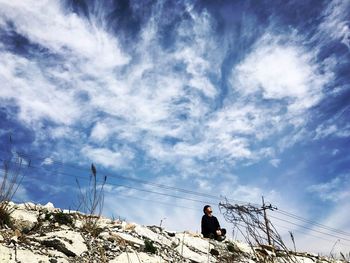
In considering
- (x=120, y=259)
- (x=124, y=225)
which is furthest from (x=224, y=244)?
(x=120, y=259)

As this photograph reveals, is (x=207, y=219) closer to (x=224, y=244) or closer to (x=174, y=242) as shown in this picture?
(x=224, y=244)

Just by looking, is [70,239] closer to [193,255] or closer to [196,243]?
[193,255]

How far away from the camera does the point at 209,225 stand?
11.4 m

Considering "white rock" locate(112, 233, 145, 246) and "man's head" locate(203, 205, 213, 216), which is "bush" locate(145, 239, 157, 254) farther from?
"man's head" locate(203, 205, 213, 216)

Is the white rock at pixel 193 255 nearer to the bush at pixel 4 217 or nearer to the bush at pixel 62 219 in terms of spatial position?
the bush at pixel 62 219

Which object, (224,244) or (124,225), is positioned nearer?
(124,225)

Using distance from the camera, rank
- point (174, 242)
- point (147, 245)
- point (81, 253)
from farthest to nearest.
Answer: point (174, 242), point (147, 245), point (81, 253)

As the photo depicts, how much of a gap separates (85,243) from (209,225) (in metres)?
6.16

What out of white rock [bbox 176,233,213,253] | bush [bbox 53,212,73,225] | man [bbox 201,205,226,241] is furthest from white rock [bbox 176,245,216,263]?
man [bbox 201,205,226,241]

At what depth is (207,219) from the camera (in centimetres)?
1152

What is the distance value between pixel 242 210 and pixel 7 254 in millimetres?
3391

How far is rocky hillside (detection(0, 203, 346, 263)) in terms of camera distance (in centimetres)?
506

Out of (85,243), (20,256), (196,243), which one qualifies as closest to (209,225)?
(196,243)

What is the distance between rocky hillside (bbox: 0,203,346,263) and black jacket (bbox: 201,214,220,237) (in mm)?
2956
